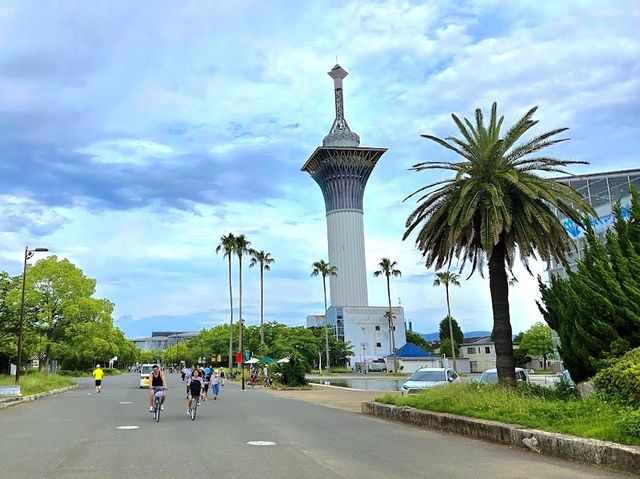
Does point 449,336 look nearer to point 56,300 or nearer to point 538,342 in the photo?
point 538,342

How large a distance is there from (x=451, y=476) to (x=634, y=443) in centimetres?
281

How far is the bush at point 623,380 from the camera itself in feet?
37.8

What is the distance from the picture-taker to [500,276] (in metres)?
18.6

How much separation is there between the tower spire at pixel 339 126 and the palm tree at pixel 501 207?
11816 centimetres

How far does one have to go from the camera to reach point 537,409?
12875 millimetres

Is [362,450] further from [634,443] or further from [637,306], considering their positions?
[637,306]

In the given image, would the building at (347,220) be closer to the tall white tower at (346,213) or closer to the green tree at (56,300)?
the tall white tower at (346,213)

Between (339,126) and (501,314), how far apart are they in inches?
5050

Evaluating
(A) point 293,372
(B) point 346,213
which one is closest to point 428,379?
(A) point 293,372

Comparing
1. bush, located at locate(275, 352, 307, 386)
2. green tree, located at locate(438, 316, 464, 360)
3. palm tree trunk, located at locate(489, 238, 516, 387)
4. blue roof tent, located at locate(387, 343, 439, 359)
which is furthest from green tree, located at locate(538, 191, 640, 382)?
green tree, located at locate(438, 316, 464, 360)

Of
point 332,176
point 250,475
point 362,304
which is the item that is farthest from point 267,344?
point 250,475

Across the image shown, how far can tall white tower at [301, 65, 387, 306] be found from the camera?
131m

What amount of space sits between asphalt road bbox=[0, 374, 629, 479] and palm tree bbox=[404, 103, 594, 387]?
17.6 ft

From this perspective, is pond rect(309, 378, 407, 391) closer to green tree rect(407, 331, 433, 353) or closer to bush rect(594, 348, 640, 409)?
bush rect(594, 348, 640, 409)
